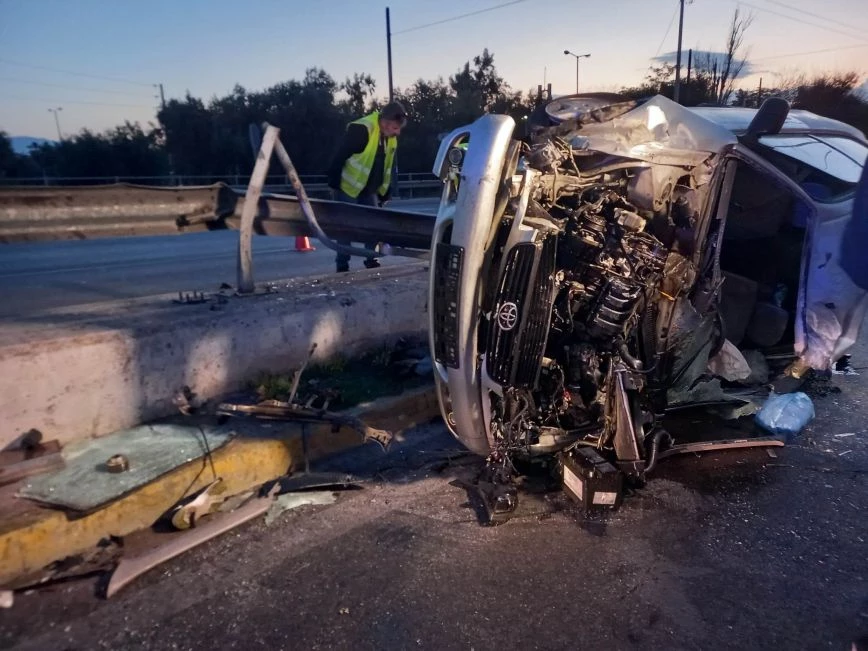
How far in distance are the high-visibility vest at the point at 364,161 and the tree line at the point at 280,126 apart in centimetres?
2602

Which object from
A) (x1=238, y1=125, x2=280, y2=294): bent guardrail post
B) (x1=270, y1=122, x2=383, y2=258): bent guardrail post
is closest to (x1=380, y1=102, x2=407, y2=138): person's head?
(x1=270, y1=122, x2=383, y2=258): bent guardrail post

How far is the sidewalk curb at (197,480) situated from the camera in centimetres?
280

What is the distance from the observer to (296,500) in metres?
3.46

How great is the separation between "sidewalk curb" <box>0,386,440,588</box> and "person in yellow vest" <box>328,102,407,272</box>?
7.85ft

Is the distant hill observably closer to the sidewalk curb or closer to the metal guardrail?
the metal guardrail

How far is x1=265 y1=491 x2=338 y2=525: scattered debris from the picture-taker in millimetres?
3352

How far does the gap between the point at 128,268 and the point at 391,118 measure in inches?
199

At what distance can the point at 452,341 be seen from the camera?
3168mm

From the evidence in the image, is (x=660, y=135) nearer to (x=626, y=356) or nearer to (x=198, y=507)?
(x=626, y=356)

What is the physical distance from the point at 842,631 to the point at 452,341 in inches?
76.0

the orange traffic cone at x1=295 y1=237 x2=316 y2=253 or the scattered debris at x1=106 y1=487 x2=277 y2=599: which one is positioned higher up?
the orange traffic cone at x1=295 y1=237 x2=316 y2=253

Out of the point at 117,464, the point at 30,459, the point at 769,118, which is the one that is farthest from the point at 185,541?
the point at 769,118

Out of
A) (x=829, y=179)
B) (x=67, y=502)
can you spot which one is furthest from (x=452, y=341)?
(x=829, y=179)

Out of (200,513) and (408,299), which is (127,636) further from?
(408,299)
